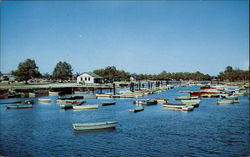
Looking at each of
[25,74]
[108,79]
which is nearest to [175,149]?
[25,74]

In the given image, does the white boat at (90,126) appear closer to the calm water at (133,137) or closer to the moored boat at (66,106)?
the calm water at (133,137)

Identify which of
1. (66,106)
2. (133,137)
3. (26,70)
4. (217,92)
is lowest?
(133,137)

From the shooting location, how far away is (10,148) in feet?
73.3

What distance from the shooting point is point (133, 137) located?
2495cm

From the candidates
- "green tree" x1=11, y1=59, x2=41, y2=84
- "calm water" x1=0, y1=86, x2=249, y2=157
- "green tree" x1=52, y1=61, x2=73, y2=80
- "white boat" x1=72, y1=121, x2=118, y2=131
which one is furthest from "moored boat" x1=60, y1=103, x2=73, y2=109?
"green tree" x1=52, y1=61, x2=73, y2=80

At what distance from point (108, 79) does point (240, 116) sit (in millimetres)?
89236

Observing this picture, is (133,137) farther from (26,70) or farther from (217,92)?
(26,70)

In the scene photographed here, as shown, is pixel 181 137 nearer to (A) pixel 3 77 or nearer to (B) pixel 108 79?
(B) pixel 108 79

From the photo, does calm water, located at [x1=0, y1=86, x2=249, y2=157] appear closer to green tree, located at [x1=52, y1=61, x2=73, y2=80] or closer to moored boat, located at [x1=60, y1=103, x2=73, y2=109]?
moored boat, located at [x1=60, y1=103, x2=73, y2=109]

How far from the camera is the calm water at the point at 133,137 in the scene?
21047 millimetres

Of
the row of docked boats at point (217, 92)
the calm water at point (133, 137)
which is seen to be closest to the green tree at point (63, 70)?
the row of docked boats at point (217, 92)

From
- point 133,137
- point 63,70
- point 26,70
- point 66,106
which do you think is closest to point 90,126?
point 133,137

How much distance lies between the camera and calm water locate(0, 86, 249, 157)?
2105 cm

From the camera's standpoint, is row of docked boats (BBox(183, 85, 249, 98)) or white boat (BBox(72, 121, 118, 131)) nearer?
white boat (BBox(72, 121, 118, 131))
